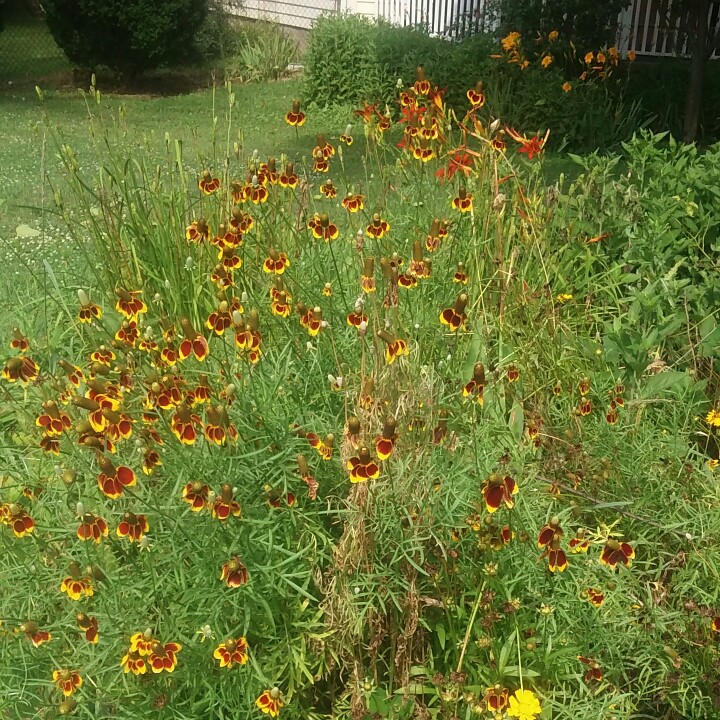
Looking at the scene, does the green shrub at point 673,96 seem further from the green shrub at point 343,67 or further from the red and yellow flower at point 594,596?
the red and yellow flower at point 594,596

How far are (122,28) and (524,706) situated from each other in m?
12.2

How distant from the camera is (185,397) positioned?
214 centimetres

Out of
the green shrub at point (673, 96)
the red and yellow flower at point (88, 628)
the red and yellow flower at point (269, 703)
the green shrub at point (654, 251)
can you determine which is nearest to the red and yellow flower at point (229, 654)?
the red and yellow flower at point (269, 703)

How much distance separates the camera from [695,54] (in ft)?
25.0

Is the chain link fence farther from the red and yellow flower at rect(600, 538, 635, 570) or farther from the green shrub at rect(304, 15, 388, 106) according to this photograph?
the red and yellow flower at rect(600, 538, 635, 570)

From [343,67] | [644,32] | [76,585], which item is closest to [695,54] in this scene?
[343,67]

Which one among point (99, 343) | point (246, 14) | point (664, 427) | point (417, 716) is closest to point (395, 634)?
point (417, 716)

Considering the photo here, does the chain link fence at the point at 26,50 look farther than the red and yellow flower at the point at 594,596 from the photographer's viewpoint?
Yes

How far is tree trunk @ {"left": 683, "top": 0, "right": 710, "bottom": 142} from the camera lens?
752 cm

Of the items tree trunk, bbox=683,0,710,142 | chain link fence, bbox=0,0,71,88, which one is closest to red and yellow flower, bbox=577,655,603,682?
tree trunk, bbox=683,0,710,142

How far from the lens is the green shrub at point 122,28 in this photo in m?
12.1

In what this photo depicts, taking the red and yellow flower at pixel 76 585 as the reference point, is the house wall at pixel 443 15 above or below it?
above

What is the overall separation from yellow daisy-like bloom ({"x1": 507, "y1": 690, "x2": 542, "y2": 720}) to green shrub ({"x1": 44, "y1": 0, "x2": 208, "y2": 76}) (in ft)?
39.2

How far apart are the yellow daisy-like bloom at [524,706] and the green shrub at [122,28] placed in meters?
12.0
